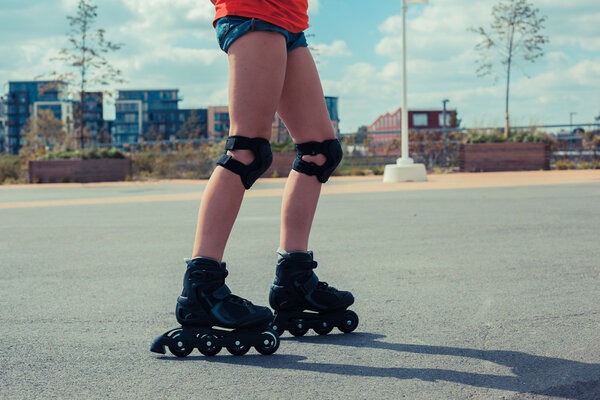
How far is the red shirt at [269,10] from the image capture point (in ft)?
8.46

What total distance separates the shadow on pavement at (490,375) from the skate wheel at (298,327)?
154 mm

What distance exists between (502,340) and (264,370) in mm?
910

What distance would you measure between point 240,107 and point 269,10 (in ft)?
1.17

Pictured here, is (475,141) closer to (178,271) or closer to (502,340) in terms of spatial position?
(178,271)

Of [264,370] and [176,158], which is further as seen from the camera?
[176,158]

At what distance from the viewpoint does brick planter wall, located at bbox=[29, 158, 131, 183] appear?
21.9 metres

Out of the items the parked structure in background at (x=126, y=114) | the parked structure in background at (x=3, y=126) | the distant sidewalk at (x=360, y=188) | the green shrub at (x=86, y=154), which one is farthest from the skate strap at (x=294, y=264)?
the parked structure in background at (x=3, y=126)

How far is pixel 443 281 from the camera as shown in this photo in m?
4.00

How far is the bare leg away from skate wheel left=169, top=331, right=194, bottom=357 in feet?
1.85

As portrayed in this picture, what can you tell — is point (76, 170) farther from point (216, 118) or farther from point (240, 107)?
point (216, 118)

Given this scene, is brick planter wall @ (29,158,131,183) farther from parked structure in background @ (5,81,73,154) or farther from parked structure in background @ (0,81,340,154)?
parked structure in background @ (5,81,73,154)

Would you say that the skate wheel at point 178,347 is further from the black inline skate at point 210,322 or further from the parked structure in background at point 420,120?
the parked structure in background at point 420,120

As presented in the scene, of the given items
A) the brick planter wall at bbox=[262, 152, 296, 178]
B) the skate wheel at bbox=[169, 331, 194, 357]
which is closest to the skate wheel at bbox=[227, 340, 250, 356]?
the skate wheel at bbox=[169, 331, 194, 357]

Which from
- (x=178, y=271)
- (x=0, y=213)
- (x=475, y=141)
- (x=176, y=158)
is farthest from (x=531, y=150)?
(x=178, y=271)
